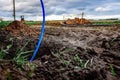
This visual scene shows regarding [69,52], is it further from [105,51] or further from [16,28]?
[16,28]

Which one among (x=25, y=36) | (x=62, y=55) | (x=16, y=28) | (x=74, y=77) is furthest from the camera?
(x=16, y=28)

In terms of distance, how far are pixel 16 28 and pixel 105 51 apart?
344 centimetres

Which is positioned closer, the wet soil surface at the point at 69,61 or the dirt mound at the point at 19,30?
the wet soil surface at the point at 69,61

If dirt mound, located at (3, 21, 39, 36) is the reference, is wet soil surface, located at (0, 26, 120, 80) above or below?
below

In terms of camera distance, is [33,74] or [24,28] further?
[24,28]

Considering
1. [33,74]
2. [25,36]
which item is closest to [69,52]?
[33,74]

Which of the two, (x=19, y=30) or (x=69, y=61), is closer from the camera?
(x=69, y=61)

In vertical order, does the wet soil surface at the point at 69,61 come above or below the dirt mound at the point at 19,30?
below

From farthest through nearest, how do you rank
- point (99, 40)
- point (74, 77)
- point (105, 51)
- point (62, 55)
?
point (99, 40), point (105, 51), point (62, 55), point (74, 77)

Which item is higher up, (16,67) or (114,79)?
(16,67)

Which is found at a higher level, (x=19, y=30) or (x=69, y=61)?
(x=19, y=30)

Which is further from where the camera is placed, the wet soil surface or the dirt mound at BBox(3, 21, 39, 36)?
the dirt mound at BBox(3, 21, 39, 36)

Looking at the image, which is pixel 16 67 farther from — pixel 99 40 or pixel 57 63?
pixel 99 40

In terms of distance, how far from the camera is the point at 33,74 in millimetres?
4461
